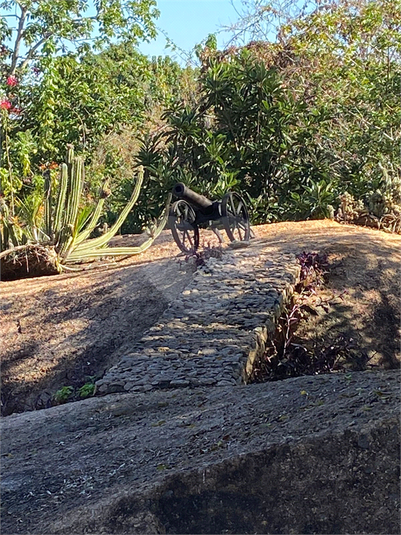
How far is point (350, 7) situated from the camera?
12.4 meters

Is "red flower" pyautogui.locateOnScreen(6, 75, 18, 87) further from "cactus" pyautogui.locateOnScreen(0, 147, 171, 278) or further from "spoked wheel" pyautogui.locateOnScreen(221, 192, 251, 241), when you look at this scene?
"spoked wheel" pyautogui.locateOnScreen(221, 192, 251, 241)

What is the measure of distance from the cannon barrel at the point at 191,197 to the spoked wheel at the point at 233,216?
0.57 ft

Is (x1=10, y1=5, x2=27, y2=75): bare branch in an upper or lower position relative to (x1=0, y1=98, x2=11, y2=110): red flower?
upper

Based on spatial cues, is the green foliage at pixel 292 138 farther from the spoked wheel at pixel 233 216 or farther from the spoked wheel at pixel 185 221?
the spoked wheel at pixel 185 221

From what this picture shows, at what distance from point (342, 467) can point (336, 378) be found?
122cm

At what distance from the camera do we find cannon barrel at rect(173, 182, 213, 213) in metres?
6.88

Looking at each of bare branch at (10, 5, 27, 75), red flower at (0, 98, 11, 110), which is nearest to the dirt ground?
red flower at (0, 98, 11, 110)

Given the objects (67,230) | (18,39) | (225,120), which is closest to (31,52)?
(18,39)

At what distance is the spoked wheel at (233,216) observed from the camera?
7.63m

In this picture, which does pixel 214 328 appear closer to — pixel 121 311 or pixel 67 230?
pixel 121 311

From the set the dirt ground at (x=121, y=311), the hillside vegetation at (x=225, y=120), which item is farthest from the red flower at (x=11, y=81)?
the dirt ground at (x=121, y=311)

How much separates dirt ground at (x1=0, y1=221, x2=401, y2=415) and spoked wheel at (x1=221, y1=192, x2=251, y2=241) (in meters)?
0.31

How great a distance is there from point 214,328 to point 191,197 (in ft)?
6.47

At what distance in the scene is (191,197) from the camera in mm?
7117
